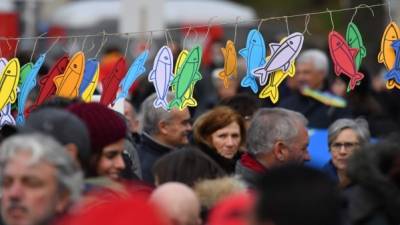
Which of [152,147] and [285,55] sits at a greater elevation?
[285,55]

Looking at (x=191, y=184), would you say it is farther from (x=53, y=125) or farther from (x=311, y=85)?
(x=311, y=85)

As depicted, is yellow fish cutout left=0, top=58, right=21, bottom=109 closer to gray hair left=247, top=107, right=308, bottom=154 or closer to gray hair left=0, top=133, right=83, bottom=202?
gray hair left=247, top=107, right=308, bottom=154

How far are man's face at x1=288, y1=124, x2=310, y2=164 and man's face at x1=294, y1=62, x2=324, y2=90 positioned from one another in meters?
3.97

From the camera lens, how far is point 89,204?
20.1 feet

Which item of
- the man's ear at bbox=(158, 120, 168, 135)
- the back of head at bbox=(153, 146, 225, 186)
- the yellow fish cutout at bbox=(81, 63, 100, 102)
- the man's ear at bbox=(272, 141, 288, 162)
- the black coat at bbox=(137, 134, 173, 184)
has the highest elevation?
the yellow fish cutout at bbox=(81, 63, 100, 102)

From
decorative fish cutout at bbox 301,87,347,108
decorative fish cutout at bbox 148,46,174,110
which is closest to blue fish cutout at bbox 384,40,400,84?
decorative fish cutout at bbox 148,46,174,110

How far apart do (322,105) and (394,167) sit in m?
5.44

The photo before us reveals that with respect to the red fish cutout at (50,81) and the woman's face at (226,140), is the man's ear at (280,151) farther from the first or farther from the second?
the red fish cutout at (50,81)

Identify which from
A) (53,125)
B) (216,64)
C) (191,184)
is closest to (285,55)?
(191,184)

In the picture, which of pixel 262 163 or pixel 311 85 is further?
pixel 311 85

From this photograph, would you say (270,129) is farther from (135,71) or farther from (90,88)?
(90,88)

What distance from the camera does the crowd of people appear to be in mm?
5230

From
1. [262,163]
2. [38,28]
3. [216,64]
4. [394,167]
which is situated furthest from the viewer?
[38,28]

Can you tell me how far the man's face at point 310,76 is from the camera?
42.3 feet
